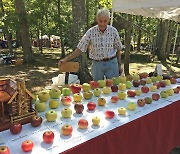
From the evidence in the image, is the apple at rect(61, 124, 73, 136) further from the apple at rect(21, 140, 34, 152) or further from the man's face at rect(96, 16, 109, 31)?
the man's face at rect(96, 16, 109, 31)

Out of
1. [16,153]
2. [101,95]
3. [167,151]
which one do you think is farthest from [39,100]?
[167,151]

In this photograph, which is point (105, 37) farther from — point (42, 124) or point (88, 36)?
point (42, 124)

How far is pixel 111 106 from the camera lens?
219 cm

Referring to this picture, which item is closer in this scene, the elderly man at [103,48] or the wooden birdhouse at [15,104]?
the wooden birdhouse at [15,104]

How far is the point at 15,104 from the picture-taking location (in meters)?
1.69

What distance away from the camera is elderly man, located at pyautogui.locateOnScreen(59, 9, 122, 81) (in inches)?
131

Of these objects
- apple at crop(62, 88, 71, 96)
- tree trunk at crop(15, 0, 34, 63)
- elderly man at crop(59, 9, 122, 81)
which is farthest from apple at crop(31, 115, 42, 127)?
Answer: tree trunk at crop(15, 0, 34, 63)

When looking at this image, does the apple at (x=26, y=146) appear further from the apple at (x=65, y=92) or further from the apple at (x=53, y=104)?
the apple at (x=65, y=92)

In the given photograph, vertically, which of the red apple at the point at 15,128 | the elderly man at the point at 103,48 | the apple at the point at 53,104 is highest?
the elderly man at the point at 103,48

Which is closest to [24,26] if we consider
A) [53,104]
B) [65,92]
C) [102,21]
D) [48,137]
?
[102,21]

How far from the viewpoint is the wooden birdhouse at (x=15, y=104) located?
167 cm

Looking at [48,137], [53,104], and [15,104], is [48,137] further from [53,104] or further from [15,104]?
[53,104]

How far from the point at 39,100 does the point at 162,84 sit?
1.56 meters

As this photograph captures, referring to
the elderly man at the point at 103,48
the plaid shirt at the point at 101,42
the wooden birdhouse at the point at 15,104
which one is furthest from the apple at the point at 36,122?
the plaid shirt at the point at 101,42
